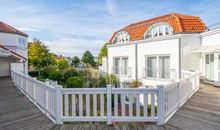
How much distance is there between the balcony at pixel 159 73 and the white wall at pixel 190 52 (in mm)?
1021

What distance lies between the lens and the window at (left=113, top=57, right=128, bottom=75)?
790 inches

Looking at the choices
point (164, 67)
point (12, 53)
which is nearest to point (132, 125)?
point (164, 67)

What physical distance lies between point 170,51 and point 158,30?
278cm

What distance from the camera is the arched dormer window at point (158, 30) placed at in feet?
52.3

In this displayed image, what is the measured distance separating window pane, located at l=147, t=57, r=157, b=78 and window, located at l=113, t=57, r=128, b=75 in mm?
3211

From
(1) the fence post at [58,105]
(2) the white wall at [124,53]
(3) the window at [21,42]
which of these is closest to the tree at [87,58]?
(3) the window at [21,42]

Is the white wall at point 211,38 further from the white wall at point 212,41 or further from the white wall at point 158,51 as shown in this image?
the white wall at point 158,51

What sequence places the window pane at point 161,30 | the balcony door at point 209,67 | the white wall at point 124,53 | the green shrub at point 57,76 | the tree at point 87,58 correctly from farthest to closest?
1. the tree at point 87,58
2. the green shrub at point 57,76
3. the white wall at point 124,53
4. the window pane at point 161,30
5. the balcony door at point 209,67

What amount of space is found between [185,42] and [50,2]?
35.3 ft

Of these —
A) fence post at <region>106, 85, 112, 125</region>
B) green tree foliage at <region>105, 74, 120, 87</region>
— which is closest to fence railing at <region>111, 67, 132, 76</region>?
green tree foliage at <region>105, 74, 120, 87</region>

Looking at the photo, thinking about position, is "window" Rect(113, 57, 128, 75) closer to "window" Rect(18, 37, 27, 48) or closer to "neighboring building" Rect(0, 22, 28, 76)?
"neighboring building" Rect(0, 22, 28, 76)

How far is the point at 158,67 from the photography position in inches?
638

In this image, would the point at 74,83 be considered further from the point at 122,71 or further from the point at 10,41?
the point at 10,41

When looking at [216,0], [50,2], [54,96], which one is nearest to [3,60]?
[50,2]
